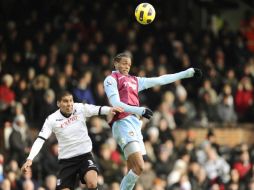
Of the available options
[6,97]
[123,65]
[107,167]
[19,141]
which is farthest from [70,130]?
[6,97]

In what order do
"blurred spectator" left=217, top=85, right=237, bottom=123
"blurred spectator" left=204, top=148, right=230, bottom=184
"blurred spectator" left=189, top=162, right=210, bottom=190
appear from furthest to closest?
"blurred spectator" left=217, top=85, right=237, bottom=123 < "blurred spectator" left=204, top=148, right=230, bottom=184 < "blurred spectator" left=189, top=162, right=210, bottom=190

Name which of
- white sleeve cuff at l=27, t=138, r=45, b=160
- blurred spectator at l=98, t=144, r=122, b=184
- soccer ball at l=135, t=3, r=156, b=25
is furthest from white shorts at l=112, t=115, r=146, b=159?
blurred spectator at l=98, t=144, r=122, b=184

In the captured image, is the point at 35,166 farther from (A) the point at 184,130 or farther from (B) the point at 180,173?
(A) the point at 184,130

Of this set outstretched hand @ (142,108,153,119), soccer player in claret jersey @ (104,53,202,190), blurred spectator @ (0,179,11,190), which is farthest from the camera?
blurred spectator @ (0,179,11,190)

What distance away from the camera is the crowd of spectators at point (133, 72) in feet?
68.2

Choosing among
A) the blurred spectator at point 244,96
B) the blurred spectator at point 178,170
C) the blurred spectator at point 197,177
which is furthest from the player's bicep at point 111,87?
the blurred spectator at point 244,96

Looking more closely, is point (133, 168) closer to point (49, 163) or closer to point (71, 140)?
point (71, 140)

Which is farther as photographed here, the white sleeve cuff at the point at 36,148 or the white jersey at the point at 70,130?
the white jersey at the point at 70,130

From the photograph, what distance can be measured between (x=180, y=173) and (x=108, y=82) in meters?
7.61

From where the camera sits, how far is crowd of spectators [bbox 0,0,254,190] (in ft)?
68.2

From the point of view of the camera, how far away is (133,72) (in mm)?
23984

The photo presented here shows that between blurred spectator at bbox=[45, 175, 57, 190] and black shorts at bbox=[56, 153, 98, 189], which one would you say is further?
blurred spectator at bbox=[45, 175, 57, 190]

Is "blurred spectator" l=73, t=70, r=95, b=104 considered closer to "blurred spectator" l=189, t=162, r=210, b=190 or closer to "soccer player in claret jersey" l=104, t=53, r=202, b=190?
"blurred spectator" l=189, t=162, r=210, b=190

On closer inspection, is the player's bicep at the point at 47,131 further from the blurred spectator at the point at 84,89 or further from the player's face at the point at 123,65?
the blurred spectator at the point at 84,89
